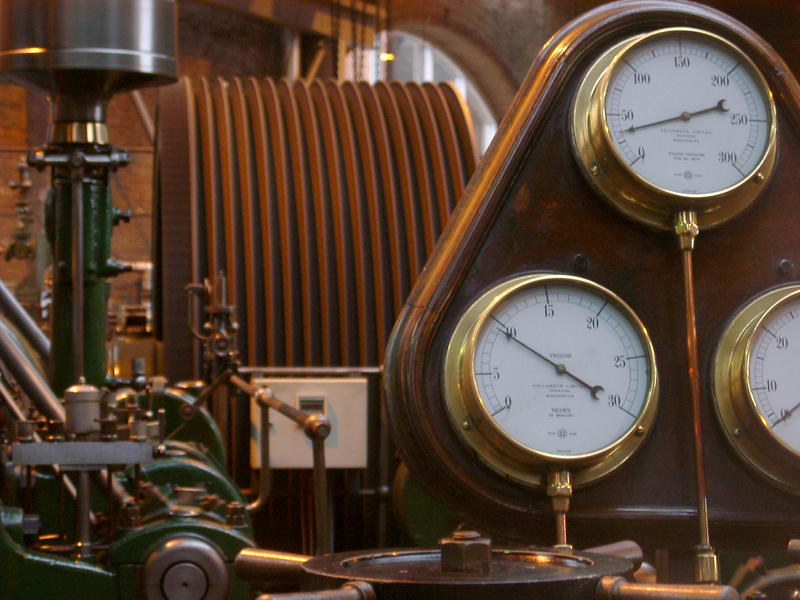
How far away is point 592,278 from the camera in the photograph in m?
1.62

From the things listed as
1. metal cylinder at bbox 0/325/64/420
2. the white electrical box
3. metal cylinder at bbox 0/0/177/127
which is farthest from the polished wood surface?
the white electrical box

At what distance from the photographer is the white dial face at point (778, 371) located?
1.59 meters

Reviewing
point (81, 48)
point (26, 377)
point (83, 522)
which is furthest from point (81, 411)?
point (81, 48)

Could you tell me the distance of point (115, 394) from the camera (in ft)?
11.6

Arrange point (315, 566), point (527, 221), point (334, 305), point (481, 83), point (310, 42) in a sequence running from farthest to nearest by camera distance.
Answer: point (310, 42)
point (481, 83)
point (334, 305)
point (527, 221)
point (315, 566)

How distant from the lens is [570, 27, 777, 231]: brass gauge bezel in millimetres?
1596

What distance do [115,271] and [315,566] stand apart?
2450mm

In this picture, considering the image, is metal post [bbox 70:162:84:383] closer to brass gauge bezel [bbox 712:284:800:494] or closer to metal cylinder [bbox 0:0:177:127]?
metal cylinder [bbox 0:0:177:127]

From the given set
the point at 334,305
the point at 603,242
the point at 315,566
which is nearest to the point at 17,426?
the point at 603,242

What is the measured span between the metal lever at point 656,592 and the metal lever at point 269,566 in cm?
24

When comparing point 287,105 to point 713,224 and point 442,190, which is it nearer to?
point 442,190

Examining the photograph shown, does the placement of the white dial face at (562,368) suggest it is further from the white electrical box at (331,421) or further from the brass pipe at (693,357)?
the white electrical box at (331,421)

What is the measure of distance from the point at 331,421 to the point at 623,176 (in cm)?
232

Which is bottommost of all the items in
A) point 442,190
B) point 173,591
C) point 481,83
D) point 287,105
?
point 173,591
